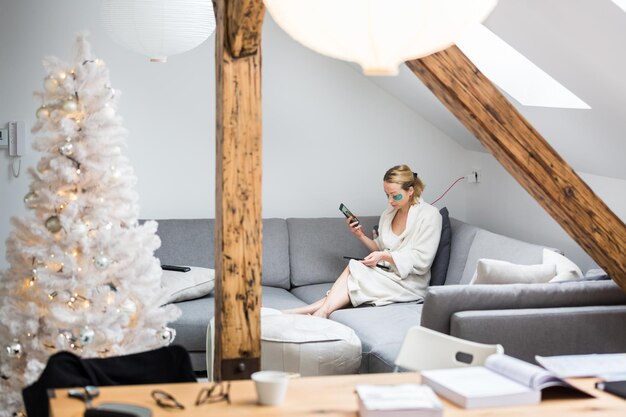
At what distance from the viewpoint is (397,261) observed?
5020mm

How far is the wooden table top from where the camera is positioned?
2238 mm

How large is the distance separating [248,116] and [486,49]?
212 cm

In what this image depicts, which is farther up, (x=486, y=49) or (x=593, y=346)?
(x=486, y=49)

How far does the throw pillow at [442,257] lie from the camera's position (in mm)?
5191

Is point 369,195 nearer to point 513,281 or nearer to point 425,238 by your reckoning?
point 425,238

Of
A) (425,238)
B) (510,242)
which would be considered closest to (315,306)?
(425,238)

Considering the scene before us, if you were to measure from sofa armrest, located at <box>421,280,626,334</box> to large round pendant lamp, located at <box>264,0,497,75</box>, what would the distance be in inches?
68.6

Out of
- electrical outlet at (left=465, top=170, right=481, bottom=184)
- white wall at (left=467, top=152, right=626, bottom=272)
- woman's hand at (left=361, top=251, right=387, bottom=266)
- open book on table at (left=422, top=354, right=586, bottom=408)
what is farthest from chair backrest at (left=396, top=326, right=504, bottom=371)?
electrical outlet at (left=465, top=170, right=481, bottom=184)

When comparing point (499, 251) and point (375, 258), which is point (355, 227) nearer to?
point (375, 258)

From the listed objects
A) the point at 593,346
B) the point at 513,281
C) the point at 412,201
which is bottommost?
the point at 593,346

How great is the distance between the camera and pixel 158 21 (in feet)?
13.8

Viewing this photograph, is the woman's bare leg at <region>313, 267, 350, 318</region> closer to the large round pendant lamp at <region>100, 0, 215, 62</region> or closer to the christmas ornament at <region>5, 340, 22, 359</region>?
the large round pendant lamp at <region>100, 0, 215, 62</region>

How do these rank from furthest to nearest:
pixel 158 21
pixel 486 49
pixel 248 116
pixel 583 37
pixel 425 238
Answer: pixel 425 238, pixel 486 49, pixel 158 21, pixel 583 37, pixel 248 116

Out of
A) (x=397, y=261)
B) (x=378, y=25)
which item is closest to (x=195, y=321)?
(x=397, y=261)
